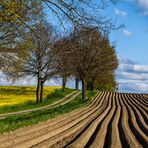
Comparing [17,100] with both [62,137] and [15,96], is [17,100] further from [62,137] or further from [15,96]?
[62,137]

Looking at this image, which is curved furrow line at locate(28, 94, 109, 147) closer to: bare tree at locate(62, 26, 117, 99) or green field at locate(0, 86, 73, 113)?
green field at locate(0, 86, 73, 113)

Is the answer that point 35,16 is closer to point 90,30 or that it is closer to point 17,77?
point 90,30

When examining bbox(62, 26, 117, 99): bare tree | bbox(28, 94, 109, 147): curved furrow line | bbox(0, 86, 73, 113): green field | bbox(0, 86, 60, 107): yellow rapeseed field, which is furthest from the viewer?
bbox(62, 26, 117, 99): bare tree

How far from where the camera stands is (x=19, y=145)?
13562 millimetres

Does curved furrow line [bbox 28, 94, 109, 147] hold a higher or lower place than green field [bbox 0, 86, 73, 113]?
lower

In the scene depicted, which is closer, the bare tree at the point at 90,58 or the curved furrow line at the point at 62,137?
the curved furrow line at the point at 62,137

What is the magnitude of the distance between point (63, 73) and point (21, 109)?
51.0 feet

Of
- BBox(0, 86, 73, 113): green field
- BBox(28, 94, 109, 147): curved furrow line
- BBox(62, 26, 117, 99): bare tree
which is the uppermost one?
BBox(62, 26, 117, 99): bare tree

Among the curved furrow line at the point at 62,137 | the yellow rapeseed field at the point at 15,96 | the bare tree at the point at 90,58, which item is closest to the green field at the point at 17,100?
the yellow rapeseed field at the point at 15,96

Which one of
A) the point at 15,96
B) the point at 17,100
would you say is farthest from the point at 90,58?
the point at 17,100

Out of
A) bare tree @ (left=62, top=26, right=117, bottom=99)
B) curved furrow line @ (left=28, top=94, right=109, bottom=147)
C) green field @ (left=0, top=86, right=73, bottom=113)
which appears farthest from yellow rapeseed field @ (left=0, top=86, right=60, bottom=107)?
curved furrow line @ (left=28, top=94, right=109, bottom=147)

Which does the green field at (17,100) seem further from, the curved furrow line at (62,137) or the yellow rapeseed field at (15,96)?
the curved furrow line at (62,137)

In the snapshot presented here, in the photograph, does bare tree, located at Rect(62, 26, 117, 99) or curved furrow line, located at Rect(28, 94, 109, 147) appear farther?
bare tree, located at Rect(62, 26, 117, 99)

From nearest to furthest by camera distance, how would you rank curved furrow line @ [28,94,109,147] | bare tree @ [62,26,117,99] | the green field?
curved furrow line @ [28,94,109,147] < the green field < bare tree @ [62,26,117,99]
